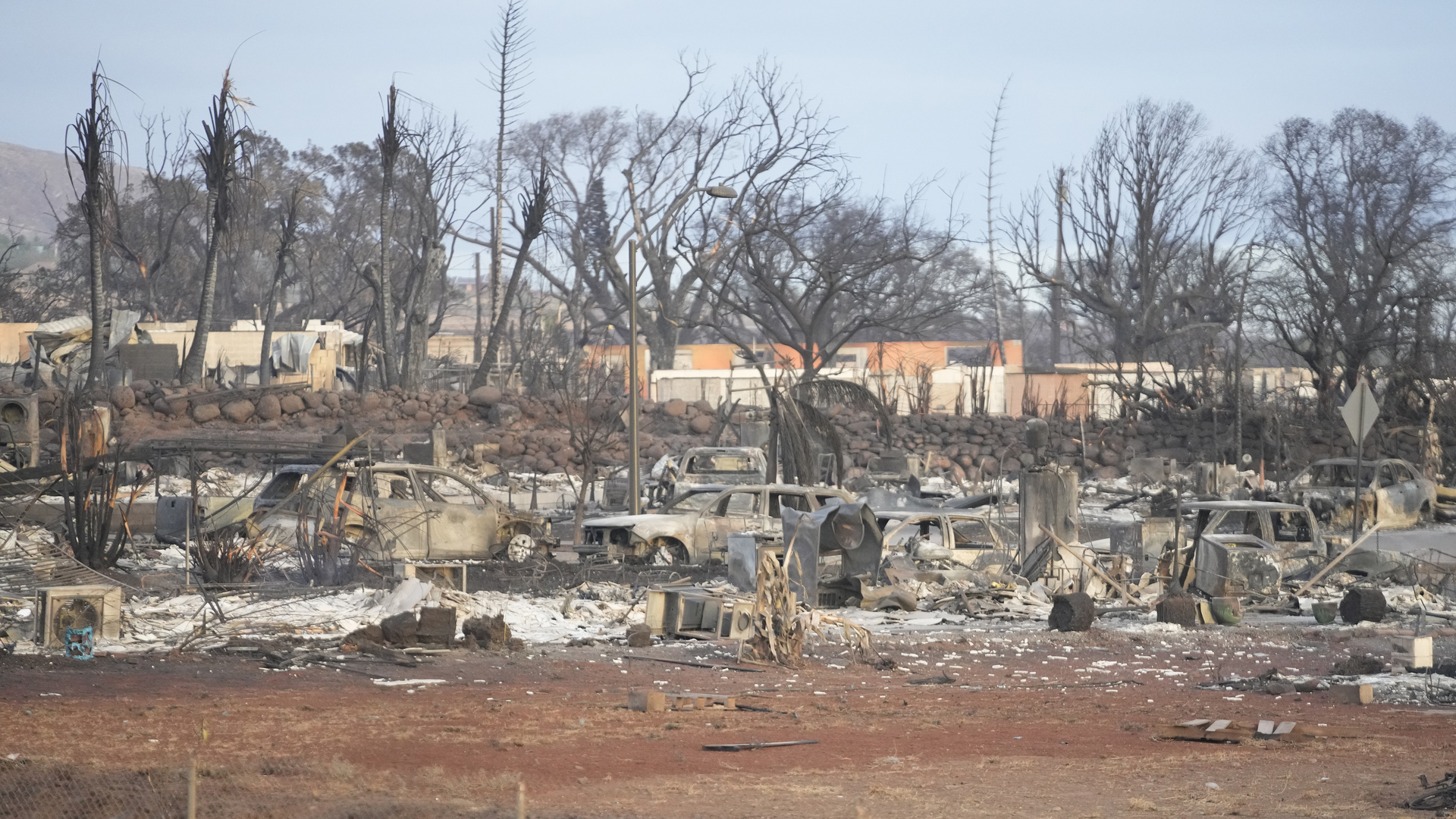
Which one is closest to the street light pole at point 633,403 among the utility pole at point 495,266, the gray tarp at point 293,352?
the gray tarp at point 293,352

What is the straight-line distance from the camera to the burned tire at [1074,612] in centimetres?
1426

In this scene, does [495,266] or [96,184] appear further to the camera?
[495,266]

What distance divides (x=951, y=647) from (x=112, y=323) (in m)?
34.0

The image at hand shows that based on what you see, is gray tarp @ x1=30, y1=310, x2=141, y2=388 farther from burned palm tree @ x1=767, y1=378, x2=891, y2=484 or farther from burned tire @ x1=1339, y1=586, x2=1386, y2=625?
burned tire @ x1=1339, y1=586, x2=1386, y2=625

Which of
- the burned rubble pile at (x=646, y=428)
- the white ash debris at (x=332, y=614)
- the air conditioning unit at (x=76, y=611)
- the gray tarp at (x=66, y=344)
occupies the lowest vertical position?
the white ash debris at (x=332, y=614)

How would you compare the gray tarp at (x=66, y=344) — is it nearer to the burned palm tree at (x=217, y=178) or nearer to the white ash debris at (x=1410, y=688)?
the burned palm tree at (x=217, y=178)

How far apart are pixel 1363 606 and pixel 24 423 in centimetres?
2102

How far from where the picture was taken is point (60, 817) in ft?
19.2

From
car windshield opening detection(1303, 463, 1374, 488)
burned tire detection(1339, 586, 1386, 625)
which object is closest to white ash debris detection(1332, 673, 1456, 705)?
burned tire detection(1339, 586, 1386, 625)

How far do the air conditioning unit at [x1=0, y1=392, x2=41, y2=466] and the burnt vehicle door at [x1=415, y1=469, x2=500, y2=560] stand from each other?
948cm

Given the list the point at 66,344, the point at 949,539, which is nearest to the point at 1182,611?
the point at 949,539

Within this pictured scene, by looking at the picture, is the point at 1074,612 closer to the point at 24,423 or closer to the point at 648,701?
the point at 648,701

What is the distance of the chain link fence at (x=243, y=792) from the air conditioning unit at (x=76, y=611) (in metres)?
4.99

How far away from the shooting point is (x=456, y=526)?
17.0 m
